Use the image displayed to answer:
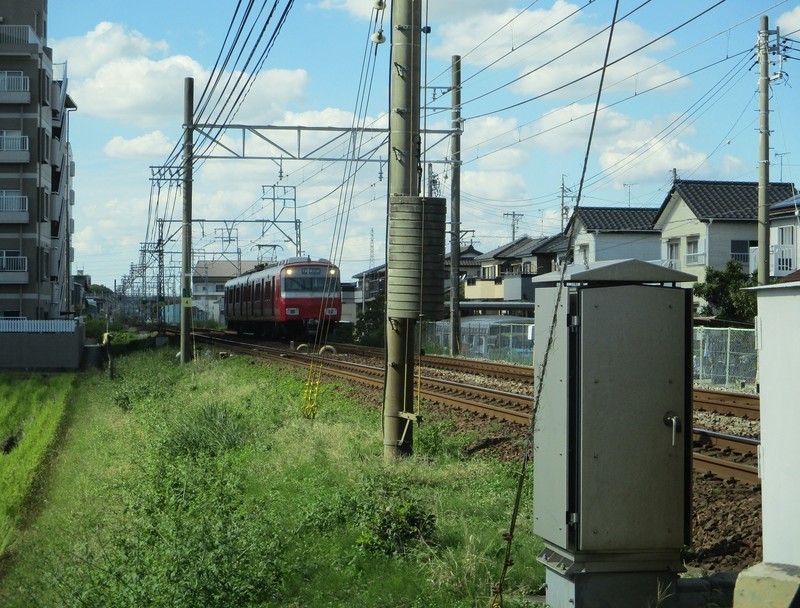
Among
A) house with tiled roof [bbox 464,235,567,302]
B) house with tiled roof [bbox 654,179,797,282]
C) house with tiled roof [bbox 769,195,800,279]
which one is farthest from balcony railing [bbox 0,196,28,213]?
house with tiled roof [bbox 769,195,800,279]

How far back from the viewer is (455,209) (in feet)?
88.4

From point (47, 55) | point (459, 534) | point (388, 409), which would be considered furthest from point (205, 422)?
point (47, 55)

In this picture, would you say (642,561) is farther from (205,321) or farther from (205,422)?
(205,321)

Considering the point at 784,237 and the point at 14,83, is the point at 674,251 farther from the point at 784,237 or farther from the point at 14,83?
the point at 14,83

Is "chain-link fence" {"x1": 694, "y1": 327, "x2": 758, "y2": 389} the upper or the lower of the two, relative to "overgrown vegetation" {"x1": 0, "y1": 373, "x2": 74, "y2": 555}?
upper

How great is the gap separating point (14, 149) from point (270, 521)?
4045 cm

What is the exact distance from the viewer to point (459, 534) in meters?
6.16

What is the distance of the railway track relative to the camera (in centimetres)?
834

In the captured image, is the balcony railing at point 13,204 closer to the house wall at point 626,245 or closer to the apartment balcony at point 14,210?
the apartment balcony at point 14,210

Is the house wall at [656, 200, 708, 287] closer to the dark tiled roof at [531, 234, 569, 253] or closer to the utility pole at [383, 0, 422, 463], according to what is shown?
the dark tiled roof at [531, 234, 569, 253]

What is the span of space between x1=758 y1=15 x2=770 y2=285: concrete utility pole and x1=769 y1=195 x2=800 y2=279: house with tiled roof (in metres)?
7.07

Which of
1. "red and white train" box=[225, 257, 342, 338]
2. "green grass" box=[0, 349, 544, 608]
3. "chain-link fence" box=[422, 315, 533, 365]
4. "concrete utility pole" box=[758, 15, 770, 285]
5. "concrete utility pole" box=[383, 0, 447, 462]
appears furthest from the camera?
"red and white train" box=[225, 257, 342, 338]

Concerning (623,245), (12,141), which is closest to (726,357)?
(623,245)

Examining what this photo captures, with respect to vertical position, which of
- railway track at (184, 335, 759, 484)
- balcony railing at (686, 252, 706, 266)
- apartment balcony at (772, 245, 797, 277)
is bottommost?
railway track at (184, 335, 759, 484)
